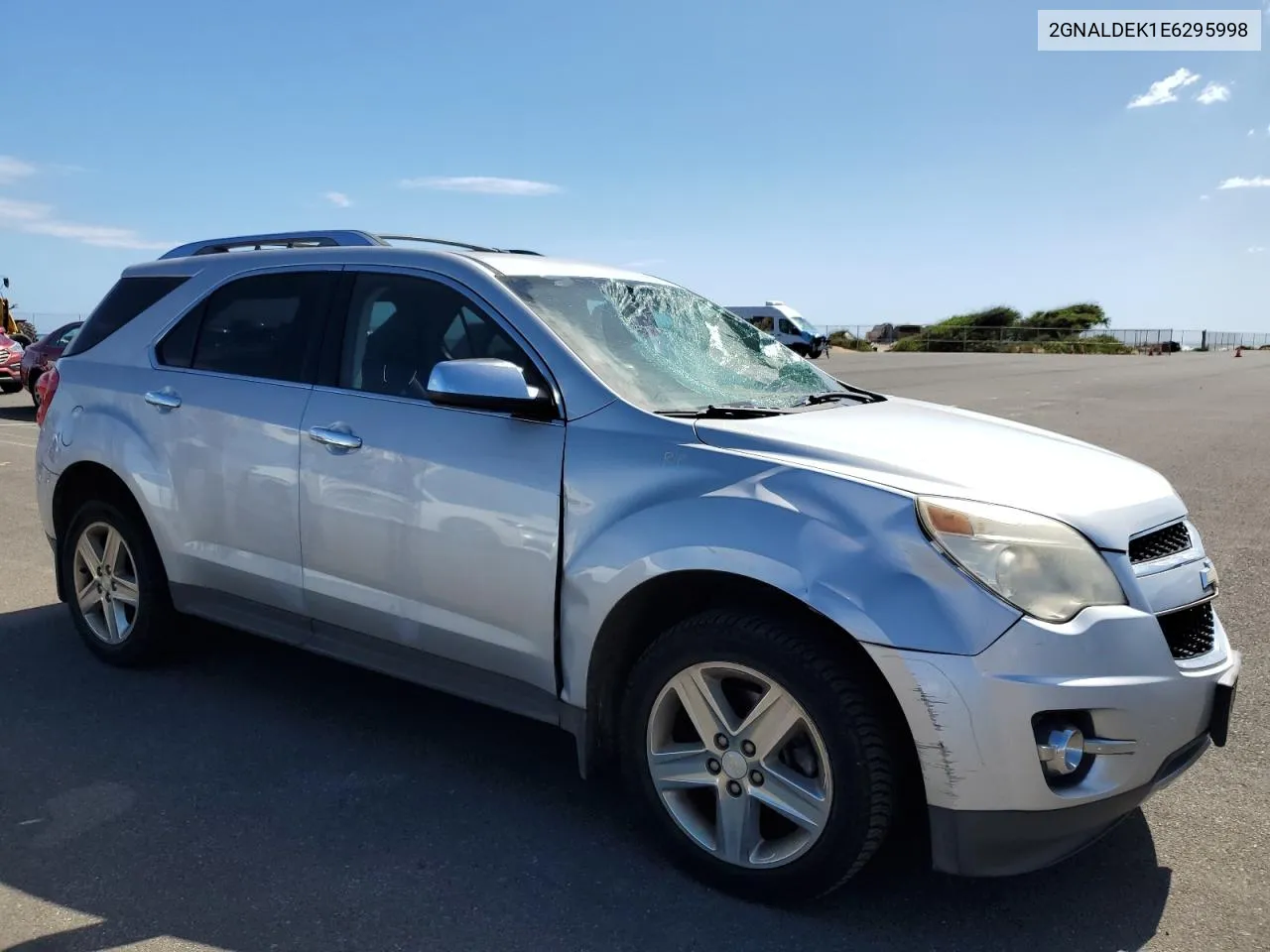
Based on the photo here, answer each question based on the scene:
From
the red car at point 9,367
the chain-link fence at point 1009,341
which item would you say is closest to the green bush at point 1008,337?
the chain-link fence at point 1009,341

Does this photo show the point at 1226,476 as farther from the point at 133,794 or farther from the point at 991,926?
the point at 133,794

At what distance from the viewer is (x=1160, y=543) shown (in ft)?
10.1

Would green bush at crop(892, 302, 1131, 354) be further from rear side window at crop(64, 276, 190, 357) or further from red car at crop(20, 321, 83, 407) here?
rear side window at crop(64, 276, 190, 357)

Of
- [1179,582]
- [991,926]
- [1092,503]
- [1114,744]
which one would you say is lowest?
[991,926]

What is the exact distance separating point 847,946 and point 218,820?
1979 mm

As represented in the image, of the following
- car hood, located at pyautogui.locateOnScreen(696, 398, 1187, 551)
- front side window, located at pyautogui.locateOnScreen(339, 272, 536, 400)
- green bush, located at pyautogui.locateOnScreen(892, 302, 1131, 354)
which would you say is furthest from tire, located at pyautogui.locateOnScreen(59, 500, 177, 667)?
green bush, located at pyautogui.locateOnScreen(892, 302, 1131, 354)

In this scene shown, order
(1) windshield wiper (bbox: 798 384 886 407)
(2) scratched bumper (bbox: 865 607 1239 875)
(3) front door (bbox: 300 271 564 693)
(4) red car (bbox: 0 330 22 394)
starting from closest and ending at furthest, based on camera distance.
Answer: (2) scratched bumper (bbox: 865 607 1239 875)
(3) front door (bbox: 300 271 564 693)
(1) windshield wiper (bbox: 798 384 886 407)
(4) red car (bbox: 0 330 22 394)

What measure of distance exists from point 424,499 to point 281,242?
1769mm

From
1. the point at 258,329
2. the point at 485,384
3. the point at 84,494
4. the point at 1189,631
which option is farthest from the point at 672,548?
the point at 84,494

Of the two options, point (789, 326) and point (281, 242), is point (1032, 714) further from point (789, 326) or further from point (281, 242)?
point (789, 326)

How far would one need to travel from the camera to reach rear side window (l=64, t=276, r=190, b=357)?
484 cm

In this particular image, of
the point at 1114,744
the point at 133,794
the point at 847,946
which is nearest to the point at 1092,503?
the point at 1114,744

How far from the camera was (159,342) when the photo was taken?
471 cm

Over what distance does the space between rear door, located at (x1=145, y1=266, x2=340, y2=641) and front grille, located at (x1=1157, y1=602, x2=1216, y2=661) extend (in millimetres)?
2886
